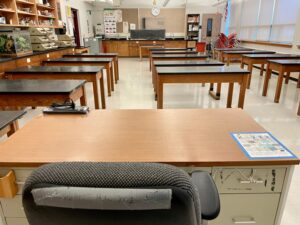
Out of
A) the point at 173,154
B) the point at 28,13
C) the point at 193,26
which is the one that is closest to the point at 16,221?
the point at 173,154

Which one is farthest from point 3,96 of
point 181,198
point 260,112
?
point 260,112

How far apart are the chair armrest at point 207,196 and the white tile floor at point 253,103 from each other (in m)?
1.14

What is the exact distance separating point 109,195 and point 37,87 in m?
2.10

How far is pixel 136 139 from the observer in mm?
1152

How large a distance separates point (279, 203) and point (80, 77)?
9.06 feet

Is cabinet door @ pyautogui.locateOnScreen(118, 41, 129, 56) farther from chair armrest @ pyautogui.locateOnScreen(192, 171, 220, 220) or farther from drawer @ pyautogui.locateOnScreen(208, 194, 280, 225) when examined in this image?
chair armrest @ pyautogui.locateOnScreen(192, 171, 220, 220)

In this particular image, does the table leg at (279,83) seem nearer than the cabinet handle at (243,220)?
No

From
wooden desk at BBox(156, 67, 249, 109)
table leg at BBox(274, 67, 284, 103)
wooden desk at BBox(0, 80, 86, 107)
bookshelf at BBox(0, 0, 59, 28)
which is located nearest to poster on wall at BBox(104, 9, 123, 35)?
bookshelf at BBox(0, 0, 59, 28)

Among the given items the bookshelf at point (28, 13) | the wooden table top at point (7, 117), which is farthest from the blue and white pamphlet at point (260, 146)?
the bookshelf at point (28, 13)

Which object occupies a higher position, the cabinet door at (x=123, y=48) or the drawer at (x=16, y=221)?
the cabinet door at (x=123, y=48)

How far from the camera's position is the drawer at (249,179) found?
1027 millimetres

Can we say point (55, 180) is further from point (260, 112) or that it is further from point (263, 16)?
point (263, 16)

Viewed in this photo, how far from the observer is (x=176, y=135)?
1194 mm

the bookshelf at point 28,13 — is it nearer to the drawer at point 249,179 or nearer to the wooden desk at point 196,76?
the wooden desk at point 196,76
